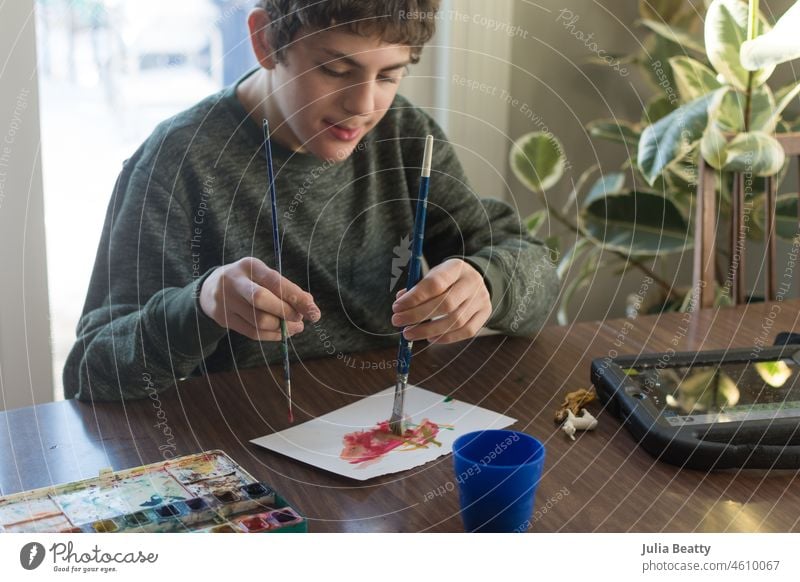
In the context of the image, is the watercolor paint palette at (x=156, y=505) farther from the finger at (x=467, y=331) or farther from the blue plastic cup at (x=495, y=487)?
the finger at (x=467, y=331)

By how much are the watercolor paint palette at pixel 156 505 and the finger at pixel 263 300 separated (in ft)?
0.49

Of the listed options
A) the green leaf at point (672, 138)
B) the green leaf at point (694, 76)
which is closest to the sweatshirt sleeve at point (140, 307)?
the green leaf at point (672, 138)

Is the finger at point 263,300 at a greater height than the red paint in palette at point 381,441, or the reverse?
the finger at point 263,300

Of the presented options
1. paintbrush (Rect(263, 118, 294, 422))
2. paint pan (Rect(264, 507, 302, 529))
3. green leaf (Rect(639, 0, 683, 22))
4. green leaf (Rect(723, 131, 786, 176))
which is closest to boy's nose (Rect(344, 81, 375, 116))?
paintbrush (Rect(263, 118, 294, 422))

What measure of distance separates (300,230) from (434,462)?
0.41 meters

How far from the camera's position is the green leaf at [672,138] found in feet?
4.32

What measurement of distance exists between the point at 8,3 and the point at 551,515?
851mm

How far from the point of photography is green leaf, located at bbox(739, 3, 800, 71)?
1.18 meters

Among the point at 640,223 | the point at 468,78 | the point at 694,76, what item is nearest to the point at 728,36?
the point at 694,76

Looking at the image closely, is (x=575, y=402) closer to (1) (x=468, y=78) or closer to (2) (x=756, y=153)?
(2) (x=756, y=153)

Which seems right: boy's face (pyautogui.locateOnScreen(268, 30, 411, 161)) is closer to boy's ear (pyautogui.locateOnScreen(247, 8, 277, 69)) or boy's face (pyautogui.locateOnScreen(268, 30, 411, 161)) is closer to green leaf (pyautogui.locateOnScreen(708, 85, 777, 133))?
boy's ear (pyautogui.locateOnScreen(247, 8, 277, 69))

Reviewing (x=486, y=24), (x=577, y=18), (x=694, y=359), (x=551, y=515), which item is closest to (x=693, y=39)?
(x=577, y=18)

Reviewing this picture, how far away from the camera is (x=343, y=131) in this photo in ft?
3.33

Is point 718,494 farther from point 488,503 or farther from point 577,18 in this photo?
point 577,18
